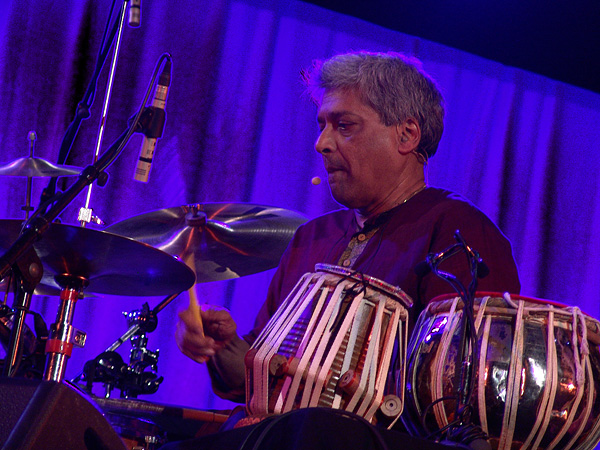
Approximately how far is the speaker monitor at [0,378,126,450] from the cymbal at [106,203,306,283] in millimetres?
1501

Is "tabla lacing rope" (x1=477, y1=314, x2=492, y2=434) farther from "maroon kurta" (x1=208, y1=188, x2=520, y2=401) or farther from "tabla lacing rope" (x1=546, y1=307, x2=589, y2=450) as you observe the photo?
"maroon kurta" (x1=208, y1=188, x2=520, y2=401)

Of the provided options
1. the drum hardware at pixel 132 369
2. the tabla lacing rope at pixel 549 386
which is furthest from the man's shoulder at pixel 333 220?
the tabla lacing rope at pixel 549 386

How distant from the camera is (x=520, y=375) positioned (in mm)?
1236

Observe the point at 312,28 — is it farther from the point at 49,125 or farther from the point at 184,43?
the point at 49,125

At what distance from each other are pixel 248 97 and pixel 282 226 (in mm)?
1563

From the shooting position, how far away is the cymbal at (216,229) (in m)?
2.59

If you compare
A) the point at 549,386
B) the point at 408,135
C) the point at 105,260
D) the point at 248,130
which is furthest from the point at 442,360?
the point at 248,130

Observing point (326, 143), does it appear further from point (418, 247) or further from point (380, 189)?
point (418, 247)

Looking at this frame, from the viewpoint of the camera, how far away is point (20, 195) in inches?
143

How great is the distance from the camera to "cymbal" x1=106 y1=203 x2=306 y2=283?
2.59 m

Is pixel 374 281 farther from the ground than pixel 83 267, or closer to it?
farther from the ground

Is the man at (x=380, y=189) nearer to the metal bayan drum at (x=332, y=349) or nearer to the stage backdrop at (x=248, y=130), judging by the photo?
the metal bayan drum at (x=332, y=349)

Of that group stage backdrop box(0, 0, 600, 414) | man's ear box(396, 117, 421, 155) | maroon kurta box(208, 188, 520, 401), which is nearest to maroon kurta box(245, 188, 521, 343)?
maroon kurta box(208, 188, 520, 401)

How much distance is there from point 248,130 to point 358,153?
75.6 inches
